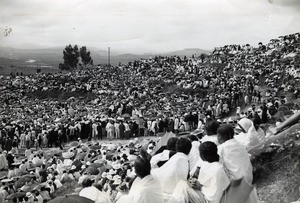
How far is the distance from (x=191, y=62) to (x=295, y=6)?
73.5 feet

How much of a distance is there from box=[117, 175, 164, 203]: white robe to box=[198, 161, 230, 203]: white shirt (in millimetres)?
475

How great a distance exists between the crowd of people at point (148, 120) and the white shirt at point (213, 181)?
0.01m

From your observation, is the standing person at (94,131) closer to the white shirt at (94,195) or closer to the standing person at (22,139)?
the standing person at (22,139)

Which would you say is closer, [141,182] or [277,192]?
[141,182]

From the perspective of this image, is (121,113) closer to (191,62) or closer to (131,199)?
(191,62)

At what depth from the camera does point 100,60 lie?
168 feet

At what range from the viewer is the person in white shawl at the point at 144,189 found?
367 cm

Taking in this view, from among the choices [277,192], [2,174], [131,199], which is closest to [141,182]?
[131,199]

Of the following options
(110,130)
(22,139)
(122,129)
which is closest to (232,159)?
(122,129)

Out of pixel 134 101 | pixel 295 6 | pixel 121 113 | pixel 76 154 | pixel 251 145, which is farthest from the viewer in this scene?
pixel 134 101

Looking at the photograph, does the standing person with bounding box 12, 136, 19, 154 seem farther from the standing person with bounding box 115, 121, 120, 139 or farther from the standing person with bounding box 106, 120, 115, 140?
the standing person with bounding box 115, 121, 120, 139

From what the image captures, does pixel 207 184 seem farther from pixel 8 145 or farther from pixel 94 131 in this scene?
pixel 8 145

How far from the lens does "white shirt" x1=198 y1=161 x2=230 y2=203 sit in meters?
3.83

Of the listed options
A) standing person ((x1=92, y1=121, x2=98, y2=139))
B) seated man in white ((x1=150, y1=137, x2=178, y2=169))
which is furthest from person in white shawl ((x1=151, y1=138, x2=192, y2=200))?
standing person ((x1=92, y1=121, x2=98, y2=139))
